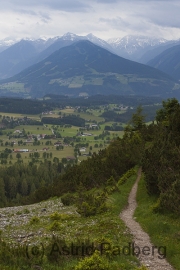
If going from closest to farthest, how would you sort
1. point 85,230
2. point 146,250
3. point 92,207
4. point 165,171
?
1. point 146,250
2. point 85,230
3. point 165,171
4. point 92,207

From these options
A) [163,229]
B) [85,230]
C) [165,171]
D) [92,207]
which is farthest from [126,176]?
[163,229]

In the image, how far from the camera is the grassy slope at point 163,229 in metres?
17.7

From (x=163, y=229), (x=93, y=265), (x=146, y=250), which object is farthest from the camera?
(x=163, y=229)

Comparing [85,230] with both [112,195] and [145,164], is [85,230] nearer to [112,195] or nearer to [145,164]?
[145,164]

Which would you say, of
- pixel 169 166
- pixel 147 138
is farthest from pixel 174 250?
pixel 147 138

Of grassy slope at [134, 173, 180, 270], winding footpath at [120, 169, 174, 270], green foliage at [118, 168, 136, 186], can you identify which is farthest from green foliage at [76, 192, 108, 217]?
green foliage at [118, 168, 136, 186]

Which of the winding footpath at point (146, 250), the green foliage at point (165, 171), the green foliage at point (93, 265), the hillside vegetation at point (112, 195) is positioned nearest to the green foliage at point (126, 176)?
the hillside vegetation at point (112, 195)

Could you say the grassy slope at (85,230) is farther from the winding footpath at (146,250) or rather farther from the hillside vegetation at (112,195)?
the winding footpath at (146,250)

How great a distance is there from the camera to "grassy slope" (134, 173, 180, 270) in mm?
17673

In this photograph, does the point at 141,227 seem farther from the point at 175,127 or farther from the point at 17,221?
the point at 175,127

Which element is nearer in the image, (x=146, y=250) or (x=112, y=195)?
(x=146, y=250)

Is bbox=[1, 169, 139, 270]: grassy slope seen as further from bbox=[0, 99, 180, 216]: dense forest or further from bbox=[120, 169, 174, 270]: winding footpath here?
bbox=[0, 99, 180, 216]: dense forest

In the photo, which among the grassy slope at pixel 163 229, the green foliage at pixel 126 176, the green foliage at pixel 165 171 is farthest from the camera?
the green foliage at pixel 126 176

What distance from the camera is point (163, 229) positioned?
21.2m
